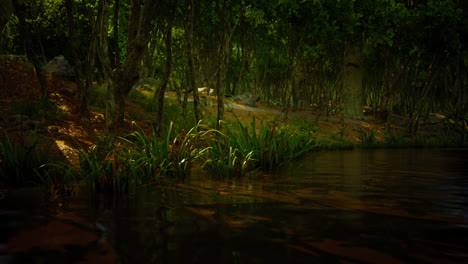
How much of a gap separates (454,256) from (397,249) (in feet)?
1.20

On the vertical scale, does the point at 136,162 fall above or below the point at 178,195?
above

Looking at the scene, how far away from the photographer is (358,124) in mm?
20156

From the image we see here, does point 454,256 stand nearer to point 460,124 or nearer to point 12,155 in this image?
point 12,155

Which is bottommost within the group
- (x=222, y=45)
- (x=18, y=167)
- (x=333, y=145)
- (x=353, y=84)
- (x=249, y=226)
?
(x=249, y=226)

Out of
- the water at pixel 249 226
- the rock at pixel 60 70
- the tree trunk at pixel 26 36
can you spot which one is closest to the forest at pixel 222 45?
the tree trunk at pixel 26 36

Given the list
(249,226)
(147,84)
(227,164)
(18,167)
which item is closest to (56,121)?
(18,167)

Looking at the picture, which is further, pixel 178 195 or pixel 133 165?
pixel 133 165

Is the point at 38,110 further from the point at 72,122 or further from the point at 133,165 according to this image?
the point at 133,165

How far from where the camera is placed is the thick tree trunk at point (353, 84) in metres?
22.4

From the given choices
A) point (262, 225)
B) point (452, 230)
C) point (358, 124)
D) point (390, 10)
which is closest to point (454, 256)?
point (452, 230)

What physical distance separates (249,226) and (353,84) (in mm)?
21139

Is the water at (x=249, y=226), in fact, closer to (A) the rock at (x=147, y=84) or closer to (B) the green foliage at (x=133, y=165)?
(B) the green foliage at (x=133, y=165)

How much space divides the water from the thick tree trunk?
18.2m

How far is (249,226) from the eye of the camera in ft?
10.6
